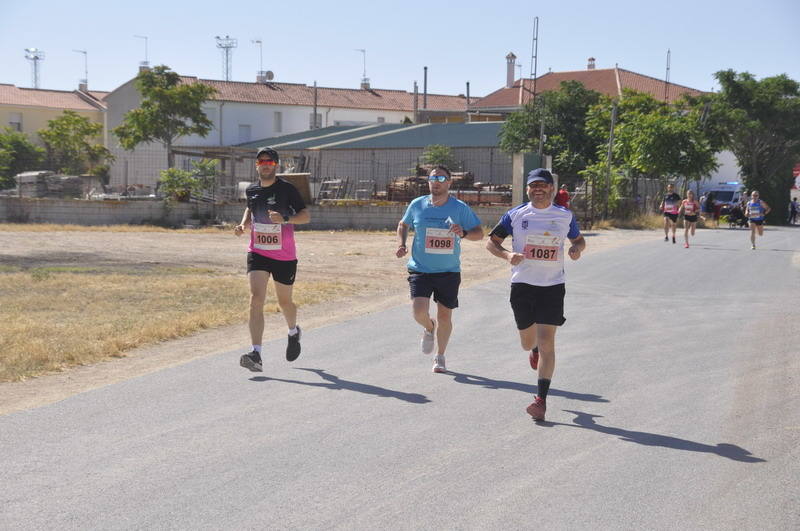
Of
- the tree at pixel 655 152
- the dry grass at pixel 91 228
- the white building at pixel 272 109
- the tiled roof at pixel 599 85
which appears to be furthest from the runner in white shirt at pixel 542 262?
the tiled roof at pixel 599 85

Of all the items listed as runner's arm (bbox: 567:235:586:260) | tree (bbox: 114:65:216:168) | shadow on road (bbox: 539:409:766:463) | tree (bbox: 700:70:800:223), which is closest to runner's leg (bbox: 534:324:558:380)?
shadow on road (bbox: 539:409:766:463)

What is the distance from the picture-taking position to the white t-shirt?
671 cm

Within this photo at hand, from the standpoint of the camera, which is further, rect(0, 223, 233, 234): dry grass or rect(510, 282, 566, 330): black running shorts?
rect(0, 223, 233, 234): dry grass

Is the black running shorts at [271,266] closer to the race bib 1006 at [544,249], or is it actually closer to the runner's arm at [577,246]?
the race bib 1006 at [544,249]

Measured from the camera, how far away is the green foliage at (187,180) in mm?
31031

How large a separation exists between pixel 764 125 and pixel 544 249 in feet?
154

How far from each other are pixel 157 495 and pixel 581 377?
14.0ft

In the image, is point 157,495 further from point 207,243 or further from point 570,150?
point 570,150

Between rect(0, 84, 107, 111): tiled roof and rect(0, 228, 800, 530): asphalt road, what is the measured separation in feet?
237

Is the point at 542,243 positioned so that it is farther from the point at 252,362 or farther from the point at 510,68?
the point at 510,68

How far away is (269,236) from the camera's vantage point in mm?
8250

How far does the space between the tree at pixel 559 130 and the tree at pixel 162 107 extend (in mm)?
18080

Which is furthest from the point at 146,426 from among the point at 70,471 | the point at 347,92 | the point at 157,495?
the point at 347,92

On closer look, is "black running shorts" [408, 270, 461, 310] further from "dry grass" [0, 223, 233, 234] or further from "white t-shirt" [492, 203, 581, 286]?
"dry grass" [0, 223, 233, 234]
